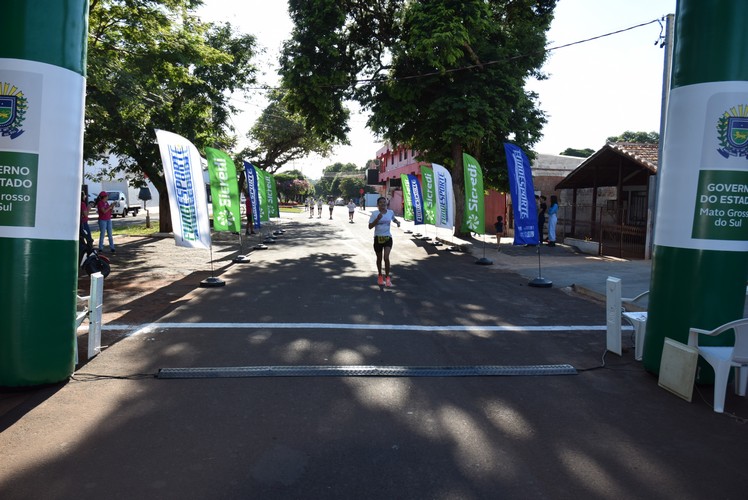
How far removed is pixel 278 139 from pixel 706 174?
36.0 m

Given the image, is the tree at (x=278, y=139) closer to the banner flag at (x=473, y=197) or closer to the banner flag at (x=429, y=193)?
the banner flag at (x=429, y=193)

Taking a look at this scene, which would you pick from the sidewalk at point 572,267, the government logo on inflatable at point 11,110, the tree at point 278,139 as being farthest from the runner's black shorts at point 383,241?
the tree at point 278,139

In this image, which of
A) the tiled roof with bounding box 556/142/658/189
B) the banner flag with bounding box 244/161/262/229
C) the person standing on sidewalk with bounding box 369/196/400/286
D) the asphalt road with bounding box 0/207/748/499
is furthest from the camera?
the banner flag with bounding box 244/161/262/229

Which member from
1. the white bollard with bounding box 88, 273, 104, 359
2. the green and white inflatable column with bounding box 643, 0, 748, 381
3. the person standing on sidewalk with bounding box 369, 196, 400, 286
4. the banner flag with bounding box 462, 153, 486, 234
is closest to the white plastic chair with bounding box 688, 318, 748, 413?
the green and white inflatable column with bounding box 643, 0, 748, 381

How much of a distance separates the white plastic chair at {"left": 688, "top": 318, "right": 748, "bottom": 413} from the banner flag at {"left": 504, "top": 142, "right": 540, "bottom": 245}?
655 cm

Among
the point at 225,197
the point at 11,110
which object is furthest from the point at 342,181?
the point at 11,110

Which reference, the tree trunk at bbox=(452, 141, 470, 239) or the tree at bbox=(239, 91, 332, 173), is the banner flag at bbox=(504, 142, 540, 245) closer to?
the tree trunk at bbox=(452, 141, 470, 239)

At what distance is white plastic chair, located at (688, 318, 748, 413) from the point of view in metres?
4.54

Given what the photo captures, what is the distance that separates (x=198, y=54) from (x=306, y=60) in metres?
6.11

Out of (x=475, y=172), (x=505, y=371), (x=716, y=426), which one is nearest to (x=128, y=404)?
(x=505, y=371)

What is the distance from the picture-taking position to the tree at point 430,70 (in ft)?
57.9

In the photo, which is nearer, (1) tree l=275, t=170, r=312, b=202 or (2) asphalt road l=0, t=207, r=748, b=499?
(2) asphalt road l=0, t=207, r=748, b=499

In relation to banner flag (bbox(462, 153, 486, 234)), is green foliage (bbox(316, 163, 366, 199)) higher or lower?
higher

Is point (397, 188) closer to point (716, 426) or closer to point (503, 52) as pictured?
point (503, 52)
